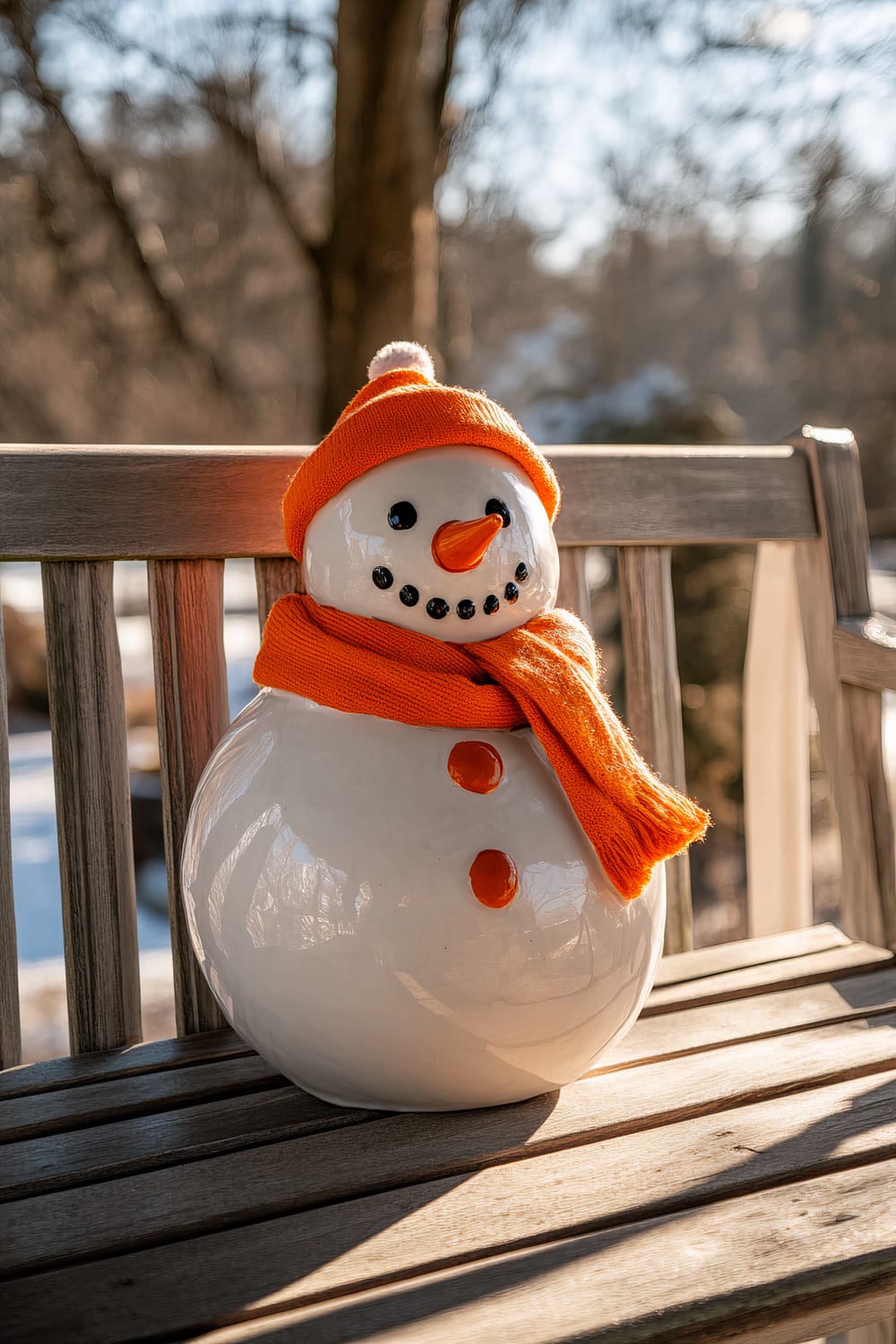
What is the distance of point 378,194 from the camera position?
8.87ft

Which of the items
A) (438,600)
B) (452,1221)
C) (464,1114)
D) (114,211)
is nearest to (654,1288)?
(452,1221)

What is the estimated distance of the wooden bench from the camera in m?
0.71

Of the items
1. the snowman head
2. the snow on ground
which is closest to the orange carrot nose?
the snowman head

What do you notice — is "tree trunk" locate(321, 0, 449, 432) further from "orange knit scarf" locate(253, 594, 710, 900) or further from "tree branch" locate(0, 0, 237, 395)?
"orange knit scarf" locate(253, 594, 710, 900)

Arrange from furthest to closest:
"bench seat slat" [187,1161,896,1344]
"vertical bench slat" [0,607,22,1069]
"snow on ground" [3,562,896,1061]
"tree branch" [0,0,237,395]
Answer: "tree branch" [0,0,237,395] → "snow on ground" [3,562,896,1061] → "vertical bench slat" [0,607,22,1069] → "bench seat slat" [187,1161,896,1344]

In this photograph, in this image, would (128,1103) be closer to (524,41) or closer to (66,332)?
(524,41)

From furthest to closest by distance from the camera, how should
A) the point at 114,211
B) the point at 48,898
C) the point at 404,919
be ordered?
the point at 114,211, the point at 48,898, the point at 404,919

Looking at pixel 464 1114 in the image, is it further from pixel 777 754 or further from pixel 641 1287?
pixel 777 754

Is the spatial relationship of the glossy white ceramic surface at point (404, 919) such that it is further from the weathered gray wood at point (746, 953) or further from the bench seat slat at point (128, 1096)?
the weathered gray wood at point (746, 953)

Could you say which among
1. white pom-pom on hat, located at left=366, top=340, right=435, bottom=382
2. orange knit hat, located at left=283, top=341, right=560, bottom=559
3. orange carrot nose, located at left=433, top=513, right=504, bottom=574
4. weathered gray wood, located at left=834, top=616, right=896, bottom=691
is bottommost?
weathered gray wood, located at left=834, top=616, right=896, bottom=691

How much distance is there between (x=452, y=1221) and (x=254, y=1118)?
0.80 ft

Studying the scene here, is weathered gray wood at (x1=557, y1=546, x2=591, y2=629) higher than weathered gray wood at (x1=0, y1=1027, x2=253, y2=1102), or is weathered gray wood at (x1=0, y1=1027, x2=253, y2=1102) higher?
weathered gray wood at (x1=557, y1=546, x2=591, y2=629)

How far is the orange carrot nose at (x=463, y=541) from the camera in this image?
0.85 metres

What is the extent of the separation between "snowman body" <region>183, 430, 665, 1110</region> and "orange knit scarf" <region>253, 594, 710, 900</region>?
0.01 meters
